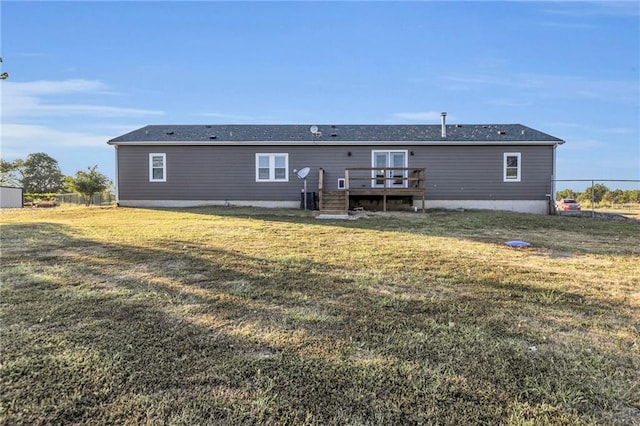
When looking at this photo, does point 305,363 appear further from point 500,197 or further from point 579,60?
point 579,60

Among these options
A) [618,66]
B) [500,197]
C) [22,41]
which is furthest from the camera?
[618,66]

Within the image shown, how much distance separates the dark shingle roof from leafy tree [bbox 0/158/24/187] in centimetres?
3001

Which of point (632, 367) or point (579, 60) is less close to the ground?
point (579, 60)

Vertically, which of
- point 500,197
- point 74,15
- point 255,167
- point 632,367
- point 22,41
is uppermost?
point 74,15

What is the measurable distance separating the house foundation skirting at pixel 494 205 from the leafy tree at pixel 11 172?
→ 137ft

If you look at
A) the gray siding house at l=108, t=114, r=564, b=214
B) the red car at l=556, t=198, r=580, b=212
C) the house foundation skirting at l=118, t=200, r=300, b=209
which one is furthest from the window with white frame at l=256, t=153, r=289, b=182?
the red car at l=556, t=198, r=580, b=212

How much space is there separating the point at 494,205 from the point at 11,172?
45.4m

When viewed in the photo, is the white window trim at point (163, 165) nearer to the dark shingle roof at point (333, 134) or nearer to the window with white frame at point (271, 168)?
the dark shingle roof at point (333, 134)

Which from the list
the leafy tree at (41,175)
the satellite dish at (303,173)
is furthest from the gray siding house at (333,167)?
the leafy tree at (41,175)

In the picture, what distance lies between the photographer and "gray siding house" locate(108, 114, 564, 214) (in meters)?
15.1

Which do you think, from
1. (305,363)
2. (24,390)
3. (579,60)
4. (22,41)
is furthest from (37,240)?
(579,60)

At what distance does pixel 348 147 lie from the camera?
604 inches

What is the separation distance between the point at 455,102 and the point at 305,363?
20.6m

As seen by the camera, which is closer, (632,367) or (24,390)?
(24,390)
